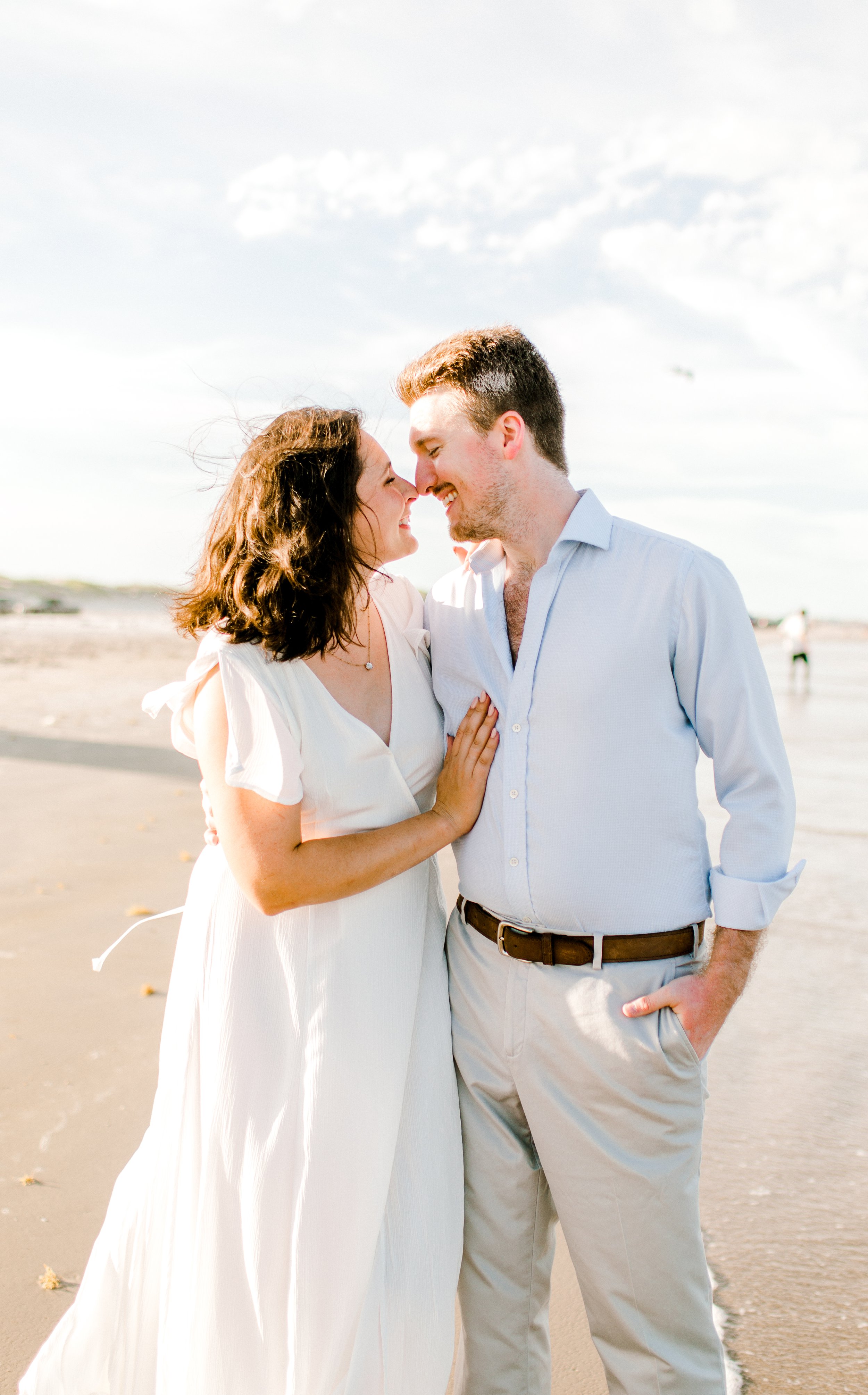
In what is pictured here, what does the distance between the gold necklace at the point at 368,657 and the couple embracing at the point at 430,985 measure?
2 cm

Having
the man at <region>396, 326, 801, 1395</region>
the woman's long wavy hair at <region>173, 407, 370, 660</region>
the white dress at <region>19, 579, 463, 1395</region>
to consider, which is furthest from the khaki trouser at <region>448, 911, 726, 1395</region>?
the woman's long wavy hair at <region>173, 407, 370, 660</region>

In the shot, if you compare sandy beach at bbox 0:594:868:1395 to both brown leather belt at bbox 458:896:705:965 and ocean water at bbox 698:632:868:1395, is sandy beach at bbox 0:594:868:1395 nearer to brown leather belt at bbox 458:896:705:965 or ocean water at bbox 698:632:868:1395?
ocean water at bbox 698:632:868:1395

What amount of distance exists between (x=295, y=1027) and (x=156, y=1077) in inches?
71.9

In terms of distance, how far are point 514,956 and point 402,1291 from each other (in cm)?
68

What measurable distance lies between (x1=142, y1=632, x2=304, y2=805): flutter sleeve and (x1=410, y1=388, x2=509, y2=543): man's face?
61 cm

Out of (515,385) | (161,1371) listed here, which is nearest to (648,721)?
(515,385)

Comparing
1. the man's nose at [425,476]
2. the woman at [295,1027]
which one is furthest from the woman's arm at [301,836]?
the man's nose at [425,476]

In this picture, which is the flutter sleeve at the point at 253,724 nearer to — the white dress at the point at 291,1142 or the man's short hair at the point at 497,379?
the white dress at the point at 291,1142

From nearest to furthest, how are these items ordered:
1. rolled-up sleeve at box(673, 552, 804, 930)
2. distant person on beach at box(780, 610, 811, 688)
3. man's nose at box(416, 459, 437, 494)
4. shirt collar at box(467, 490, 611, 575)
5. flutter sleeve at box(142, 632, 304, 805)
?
flutter sleeve at box(142, 632, 304, 805), rolled-up sleeve at box(673, 552, 804, 930), shirt collar at box(467, 490, 611, 575), man's nose at box(416, 459, 437, 494), distant person on beach at box(780, 610, 811, 688)

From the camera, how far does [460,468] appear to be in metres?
2.33

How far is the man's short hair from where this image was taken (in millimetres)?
2312

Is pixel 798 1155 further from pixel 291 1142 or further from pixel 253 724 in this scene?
pixel 253 724

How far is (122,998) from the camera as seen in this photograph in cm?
412

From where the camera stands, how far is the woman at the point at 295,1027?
196 cm
